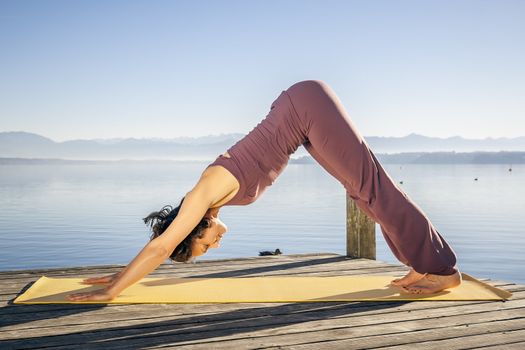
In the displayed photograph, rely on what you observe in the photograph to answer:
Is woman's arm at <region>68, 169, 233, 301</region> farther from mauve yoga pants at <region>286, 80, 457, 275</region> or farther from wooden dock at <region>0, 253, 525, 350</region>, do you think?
mauve yoga pants at <region>286, 80, 457, 275</region>

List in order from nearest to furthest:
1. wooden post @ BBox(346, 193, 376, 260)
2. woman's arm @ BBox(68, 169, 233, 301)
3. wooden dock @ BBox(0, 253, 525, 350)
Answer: wooden dock @ BBox(0, 253, 525, 350), woman's arm @ BBox(68, 169, 233, 301), wooden post @ BBox(346, 193, 376, 260)

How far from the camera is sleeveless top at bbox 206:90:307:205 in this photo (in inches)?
132

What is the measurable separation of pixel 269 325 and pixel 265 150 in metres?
1.01

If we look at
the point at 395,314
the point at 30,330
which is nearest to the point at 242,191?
the point at 395,314

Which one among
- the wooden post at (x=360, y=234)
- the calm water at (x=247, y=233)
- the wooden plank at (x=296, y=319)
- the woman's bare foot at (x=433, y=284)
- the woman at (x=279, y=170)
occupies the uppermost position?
the woman at (x=279, y=170)

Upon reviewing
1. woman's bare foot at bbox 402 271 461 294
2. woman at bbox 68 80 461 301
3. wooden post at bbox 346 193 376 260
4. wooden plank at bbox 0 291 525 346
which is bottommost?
wooden plank at bbox 0 291 525 346

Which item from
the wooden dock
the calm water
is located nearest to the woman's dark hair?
the wooden dock

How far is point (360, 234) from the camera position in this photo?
5098 mm

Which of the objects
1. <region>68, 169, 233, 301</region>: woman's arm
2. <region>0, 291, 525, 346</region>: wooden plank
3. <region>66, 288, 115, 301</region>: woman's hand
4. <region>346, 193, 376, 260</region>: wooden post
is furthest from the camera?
<region>346, 193, 376, 260</region>: wooden post

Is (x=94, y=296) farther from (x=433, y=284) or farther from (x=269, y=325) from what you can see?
(x=433, y=284)

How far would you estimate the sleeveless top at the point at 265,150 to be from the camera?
11.0ft

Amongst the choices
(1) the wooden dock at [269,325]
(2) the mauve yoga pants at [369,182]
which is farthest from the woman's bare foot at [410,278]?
(1) the wooden dock at [269,325]

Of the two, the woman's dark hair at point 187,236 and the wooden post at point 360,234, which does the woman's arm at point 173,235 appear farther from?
the wooden post at point 360,234

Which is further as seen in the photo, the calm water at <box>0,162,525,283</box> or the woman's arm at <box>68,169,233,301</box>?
the calm water at <box>0,162,525,283</box>
